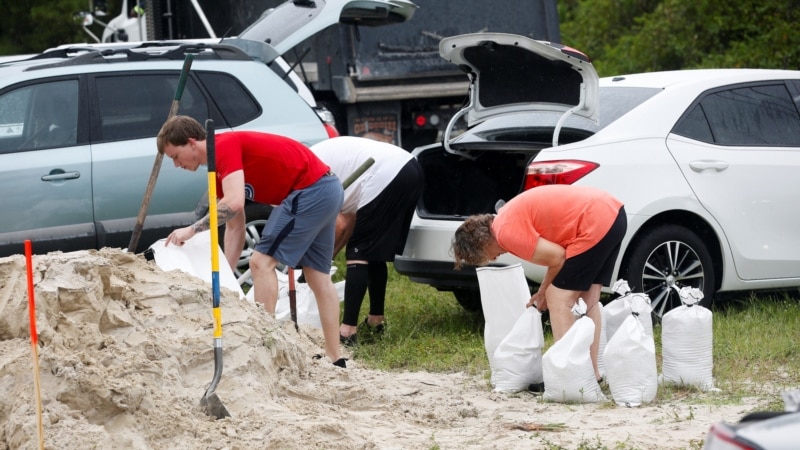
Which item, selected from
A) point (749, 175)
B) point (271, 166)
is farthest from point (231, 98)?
Result: point (749, 175)

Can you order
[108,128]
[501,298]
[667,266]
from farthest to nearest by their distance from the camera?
[108,128] < [667,266] < [501,298]

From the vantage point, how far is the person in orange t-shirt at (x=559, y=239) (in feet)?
20.3

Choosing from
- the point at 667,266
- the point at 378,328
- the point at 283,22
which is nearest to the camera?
the point at 667,266

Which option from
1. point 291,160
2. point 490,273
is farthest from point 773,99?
point 291,160

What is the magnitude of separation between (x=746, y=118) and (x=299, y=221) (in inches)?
121

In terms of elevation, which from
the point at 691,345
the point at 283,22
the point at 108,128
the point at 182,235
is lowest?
the point at 691,345

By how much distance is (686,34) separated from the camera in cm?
1579

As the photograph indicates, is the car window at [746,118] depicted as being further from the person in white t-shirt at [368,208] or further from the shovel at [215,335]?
the shovel at [215,335]

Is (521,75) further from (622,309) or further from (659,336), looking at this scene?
(622,309)

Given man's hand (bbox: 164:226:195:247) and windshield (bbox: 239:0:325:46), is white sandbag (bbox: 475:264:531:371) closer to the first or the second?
man's hand (bbox: 164:226:195:247)

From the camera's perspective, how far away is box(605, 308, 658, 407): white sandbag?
603 centimetres

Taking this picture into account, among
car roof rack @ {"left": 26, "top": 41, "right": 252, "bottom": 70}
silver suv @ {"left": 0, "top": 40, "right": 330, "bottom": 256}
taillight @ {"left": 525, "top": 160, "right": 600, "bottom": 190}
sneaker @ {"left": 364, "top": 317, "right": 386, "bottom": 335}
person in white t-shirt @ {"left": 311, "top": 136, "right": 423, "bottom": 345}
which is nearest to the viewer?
taillight @ {"left": 525, "top": 160, "right": 600, "bottom": 190}

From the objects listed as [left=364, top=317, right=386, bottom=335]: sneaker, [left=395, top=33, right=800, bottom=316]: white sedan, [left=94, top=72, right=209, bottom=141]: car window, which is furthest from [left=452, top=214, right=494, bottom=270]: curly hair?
[left=94, top=72, right=209, bottom=141]: car window

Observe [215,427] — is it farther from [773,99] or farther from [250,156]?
[773,99]
